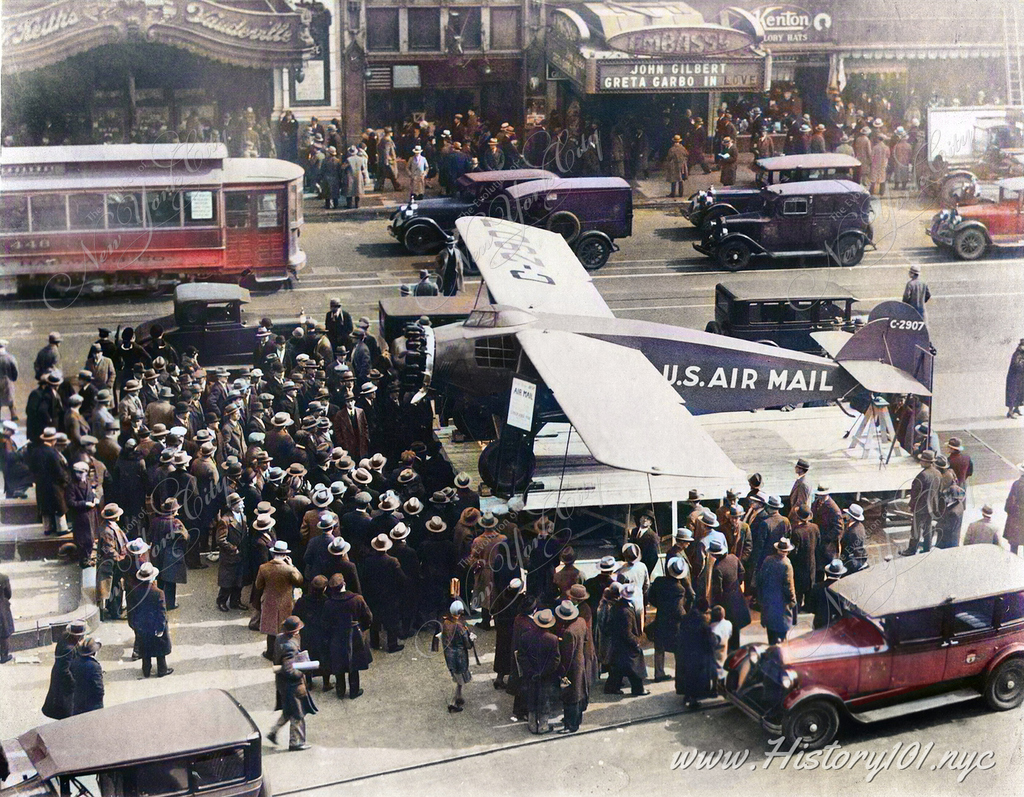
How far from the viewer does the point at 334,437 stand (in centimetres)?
2089

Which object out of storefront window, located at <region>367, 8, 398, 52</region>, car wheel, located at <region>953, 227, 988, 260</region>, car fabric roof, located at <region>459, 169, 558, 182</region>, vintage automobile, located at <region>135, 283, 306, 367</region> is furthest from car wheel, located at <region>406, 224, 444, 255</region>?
car wheel, located at <region>953, 227, 988, 260</region>

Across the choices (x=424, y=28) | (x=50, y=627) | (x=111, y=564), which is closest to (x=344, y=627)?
(x=111, y=564)

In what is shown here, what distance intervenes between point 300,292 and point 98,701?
36.3 ft

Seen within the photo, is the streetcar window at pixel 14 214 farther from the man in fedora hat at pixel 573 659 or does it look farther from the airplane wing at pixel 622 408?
the man in fedora hat at pixel 573 659

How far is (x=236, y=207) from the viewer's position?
23672mm

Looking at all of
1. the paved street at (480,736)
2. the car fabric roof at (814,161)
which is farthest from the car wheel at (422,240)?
the paved street at (480,736)

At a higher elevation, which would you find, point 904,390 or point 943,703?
point 904,390

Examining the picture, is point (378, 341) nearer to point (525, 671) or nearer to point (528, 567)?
point (528, 567)

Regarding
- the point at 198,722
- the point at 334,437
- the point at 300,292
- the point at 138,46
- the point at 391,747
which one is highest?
the point at 138,46

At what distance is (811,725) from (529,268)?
9.79 metres

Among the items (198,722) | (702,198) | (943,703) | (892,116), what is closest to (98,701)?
(198,722)

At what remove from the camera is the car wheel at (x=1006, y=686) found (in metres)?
16.2

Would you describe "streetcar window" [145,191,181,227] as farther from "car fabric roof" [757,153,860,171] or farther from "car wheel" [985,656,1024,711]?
"car wheel" [985,656,1024,711]

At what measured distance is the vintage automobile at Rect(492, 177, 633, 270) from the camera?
81.5 feet
